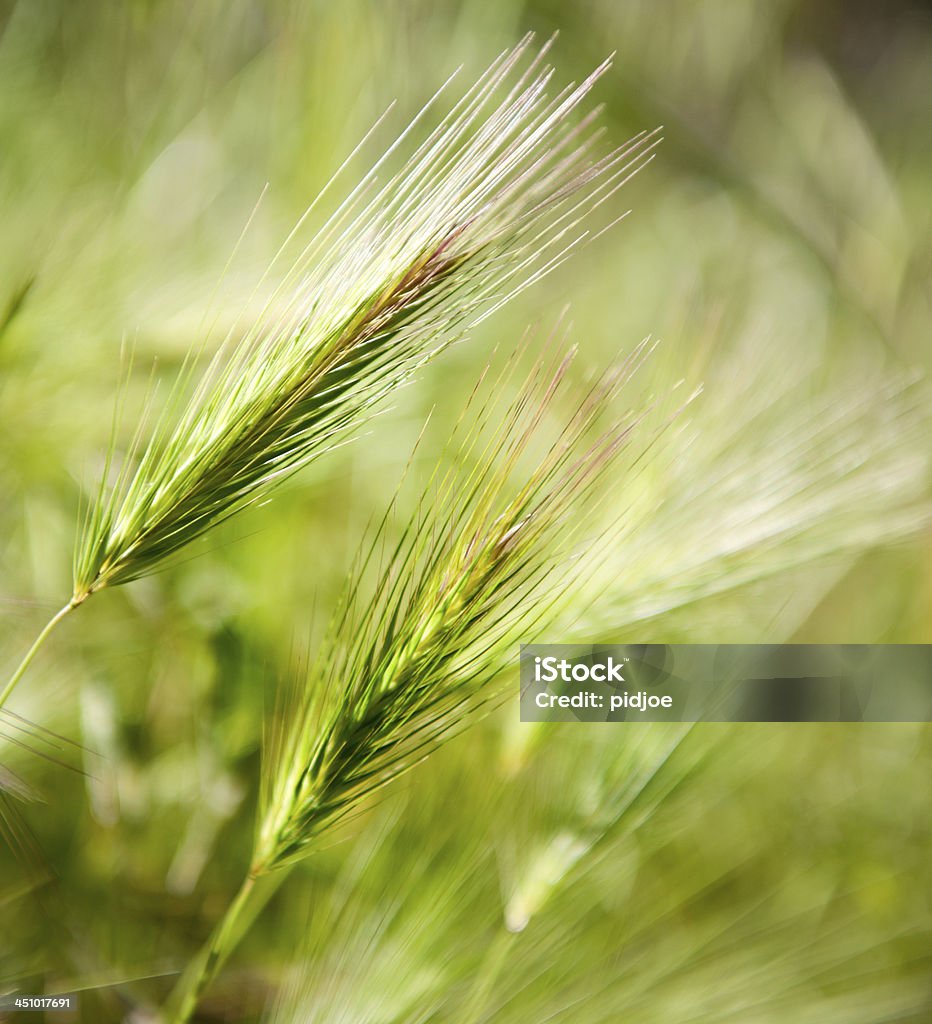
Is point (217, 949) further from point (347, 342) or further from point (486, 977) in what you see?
point (347, 342)

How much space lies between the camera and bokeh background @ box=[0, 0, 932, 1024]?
376 millimetres

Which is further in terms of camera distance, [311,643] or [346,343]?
[311,643]

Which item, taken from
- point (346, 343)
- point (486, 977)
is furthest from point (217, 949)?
point (346, 343)

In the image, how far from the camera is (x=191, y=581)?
45 cm

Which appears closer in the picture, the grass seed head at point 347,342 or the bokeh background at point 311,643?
the grass seed head at point 347,342

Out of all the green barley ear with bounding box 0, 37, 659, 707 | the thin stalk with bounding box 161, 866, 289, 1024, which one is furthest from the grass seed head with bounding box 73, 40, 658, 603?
the thin stalk with bounding box 161, 866, 289, 1024

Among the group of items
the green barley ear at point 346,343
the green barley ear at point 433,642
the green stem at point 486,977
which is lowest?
the green stem at point 486,977

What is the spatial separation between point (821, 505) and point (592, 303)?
0.32 m

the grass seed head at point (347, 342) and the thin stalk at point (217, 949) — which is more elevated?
the grass seed head at point (347, 342)

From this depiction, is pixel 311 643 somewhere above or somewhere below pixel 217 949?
above

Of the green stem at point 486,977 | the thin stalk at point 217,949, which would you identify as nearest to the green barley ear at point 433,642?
the thin stalk at point 217,949

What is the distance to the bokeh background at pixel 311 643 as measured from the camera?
38 cm

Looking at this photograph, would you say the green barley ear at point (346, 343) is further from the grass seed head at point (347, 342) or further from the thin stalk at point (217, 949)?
the thin stalk at point (217, 949)

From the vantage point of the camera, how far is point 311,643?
423 millimetres
